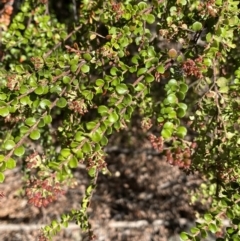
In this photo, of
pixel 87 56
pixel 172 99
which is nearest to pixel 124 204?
pixel 87 56

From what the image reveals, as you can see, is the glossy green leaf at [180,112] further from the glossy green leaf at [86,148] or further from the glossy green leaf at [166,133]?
the glossy green leaf at [86,148]

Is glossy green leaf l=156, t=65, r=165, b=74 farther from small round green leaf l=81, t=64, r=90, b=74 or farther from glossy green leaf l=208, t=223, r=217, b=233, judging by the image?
glossy green leaf l=208, t=223, r=217, b=233

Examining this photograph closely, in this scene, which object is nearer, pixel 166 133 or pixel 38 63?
pixel 166 133

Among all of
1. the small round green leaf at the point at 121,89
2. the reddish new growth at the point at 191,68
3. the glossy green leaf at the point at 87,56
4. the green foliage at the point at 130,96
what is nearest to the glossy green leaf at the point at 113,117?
the green foliage at the point at 130,96

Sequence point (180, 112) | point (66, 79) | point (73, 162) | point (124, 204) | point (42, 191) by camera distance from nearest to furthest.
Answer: point (73, 162)
point (180, 112)
point (42, 191)
point (66, 79)
point (124, 204)

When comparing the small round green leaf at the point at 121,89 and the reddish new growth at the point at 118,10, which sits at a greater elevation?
the reddish new growth at the point at 118,10

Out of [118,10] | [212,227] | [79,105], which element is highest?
[118,10]

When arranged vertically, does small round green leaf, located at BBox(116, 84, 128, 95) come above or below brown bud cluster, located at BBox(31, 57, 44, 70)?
above

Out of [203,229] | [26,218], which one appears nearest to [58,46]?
[203,229]

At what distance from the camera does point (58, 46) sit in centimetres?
239

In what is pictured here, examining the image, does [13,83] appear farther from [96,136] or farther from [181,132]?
[181,132]

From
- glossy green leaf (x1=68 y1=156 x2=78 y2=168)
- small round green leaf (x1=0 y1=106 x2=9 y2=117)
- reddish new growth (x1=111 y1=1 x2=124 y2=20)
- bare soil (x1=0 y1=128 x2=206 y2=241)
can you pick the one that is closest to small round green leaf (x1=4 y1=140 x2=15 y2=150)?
small round green leaf (x1=0 y1=106 x2=9 y2=117)

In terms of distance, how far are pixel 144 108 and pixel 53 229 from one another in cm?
77

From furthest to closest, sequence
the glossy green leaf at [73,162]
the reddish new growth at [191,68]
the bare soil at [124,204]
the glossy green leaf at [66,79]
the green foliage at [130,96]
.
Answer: the bare soil at [124,204] < the glossy green leaf at [66,79] < the reddish new growth at [191,68] < the green foliage at [130,96] < the glossy green leaf at [73,162]
